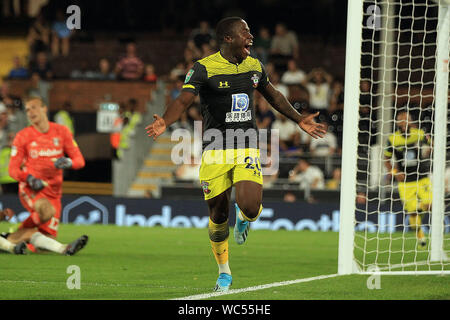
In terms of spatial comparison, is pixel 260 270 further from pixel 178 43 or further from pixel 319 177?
pixel 178 43

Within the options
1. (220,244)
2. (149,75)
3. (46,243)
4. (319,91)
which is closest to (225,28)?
(220,244)

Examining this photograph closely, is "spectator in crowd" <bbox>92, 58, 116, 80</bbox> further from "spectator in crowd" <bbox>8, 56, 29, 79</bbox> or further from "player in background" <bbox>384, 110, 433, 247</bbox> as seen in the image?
"player in background" <bbox>384, 110, 433, 247</bbox>

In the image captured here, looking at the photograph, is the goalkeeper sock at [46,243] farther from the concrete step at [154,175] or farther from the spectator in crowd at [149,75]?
the spectator in crowd at [149,75]

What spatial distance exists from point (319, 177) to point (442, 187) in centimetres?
736

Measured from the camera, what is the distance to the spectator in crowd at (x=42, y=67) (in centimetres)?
2142

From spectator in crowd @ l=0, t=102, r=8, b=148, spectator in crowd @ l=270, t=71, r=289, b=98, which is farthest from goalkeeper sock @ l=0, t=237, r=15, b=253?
spectator in crowd @ l=270, t=71, r=289, b=98

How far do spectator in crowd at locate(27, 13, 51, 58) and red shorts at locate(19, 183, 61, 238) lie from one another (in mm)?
12509

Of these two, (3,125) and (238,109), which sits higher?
(238,109)

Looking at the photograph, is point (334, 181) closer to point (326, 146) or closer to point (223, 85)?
point (326, 146)

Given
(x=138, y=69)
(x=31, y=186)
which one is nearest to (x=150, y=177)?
(x=138, y=69)

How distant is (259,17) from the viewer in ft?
82.6

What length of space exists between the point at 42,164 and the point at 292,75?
1069 centimetres

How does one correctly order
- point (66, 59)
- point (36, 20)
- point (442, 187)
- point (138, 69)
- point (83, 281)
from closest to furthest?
point (83, 281) < point (442, 187) < point (138, 69) < point (66, 59) < point (36, 20)

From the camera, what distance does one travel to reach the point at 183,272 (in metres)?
9.34
